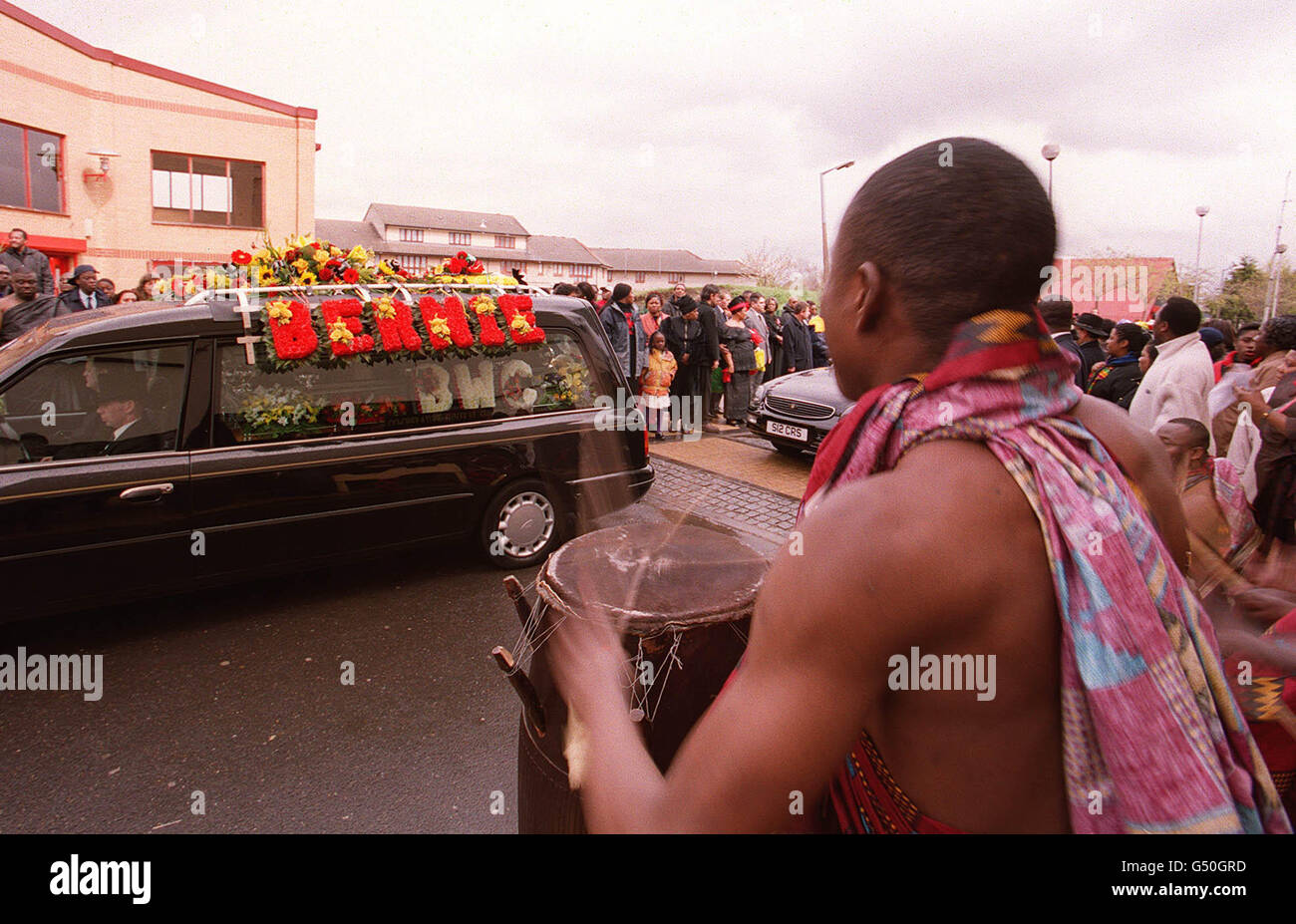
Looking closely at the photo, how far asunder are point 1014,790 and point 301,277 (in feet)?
17.7

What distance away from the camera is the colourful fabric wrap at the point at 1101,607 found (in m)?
0.92

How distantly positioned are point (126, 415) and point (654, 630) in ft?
12.2

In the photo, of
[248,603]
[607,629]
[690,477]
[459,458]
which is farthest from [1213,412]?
[248,603]

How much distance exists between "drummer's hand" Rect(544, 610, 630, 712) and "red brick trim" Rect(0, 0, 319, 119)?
2442cm

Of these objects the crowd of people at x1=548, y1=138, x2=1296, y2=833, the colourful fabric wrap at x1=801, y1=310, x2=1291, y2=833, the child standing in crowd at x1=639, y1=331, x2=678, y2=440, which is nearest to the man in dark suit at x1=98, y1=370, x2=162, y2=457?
the crowd of people at x1=548, y1=138, x2=1296, y2=833

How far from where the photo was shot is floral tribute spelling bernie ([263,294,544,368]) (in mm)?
4582

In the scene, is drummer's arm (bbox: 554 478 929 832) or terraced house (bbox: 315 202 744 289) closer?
drummer's arm (bbox: 554 478 929 832)

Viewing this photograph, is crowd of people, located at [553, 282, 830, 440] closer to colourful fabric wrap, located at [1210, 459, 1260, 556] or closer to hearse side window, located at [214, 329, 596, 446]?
hearse side window, located at [214, 329, 596, 446]

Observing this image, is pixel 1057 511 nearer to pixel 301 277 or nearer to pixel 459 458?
pixel 459 458

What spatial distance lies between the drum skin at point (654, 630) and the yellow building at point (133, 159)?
22.6m

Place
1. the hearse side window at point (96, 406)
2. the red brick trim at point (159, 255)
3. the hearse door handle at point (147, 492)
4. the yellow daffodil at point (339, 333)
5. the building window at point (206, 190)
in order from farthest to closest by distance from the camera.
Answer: the building window at point (206, 190)
the red brick trim at point (159, 255)
the yellow daffodil at point (339, 333)
the hearse door handle at point (147, 492)
the hearse side window at point (96, 406)

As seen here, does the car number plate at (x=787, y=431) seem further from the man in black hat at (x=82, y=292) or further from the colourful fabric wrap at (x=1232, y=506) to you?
the man in black hat at (x=82, y=292)

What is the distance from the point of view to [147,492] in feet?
13.3

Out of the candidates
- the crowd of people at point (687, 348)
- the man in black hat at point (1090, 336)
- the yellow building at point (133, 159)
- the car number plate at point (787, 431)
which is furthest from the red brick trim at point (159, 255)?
the man in black hat at point (1090, 336)
